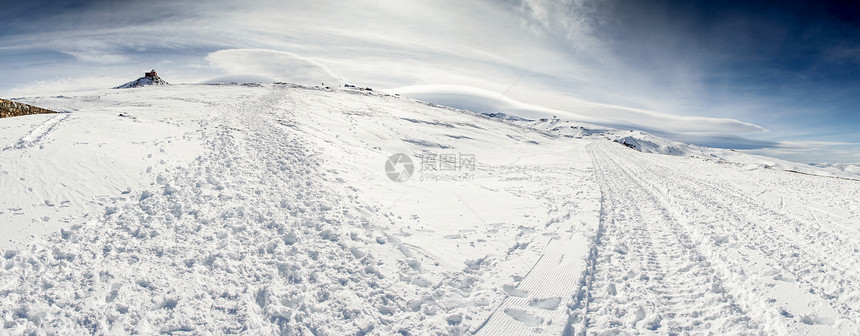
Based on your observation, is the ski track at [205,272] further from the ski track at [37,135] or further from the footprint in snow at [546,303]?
the ski track at [37,135]

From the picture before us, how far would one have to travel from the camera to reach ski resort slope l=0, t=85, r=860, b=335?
456 cm

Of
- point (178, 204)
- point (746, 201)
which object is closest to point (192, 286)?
point (178, 204)

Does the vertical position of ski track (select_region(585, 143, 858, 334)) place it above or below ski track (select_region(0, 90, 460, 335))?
above

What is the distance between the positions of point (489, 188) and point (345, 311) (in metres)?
10.2

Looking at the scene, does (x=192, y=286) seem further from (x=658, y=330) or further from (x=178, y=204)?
(x=658, y=330)

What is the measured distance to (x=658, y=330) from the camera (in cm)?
441

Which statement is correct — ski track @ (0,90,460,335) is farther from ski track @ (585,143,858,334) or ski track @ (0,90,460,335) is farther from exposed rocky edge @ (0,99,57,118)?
exposed rocky edge @ (0,99,57,118)

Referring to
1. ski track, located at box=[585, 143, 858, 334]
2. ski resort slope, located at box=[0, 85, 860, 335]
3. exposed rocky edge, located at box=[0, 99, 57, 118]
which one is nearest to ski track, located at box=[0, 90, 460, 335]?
ski resort slope, located at box=[0, 85, 860, 335]

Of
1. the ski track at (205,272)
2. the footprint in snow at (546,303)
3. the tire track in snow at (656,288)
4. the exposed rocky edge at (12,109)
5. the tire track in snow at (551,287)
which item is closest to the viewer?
the ski track at (205,272)

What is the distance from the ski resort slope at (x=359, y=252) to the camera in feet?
15.0

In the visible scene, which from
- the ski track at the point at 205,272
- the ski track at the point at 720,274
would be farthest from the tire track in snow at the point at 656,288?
the ski track at the point at 205,272

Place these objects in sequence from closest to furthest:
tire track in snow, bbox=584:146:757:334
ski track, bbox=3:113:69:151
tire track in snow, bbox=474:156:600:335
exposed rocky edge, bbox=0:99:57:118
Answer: tire track in snow, bbox=584:146:757:334
tire track in snow, bbox=474:156:600:335
ski track, bbox=3:113:69:151
exposed rocky edge, bbox=0:99:57:118

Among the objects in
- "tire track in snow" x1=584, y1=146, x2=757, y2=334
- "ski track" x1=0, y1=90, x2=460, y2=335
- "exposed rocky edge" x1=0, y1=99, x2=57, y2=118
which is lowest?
"ski track" x1=0, y1=90, x2=460, y2=335

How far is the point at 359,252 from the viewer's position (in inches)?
255
